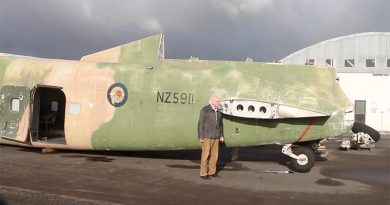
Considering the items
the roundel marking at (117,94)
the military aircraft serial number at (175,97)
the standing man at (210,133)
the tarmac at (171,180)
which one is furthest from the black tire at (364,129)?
the roundel marking at (117,94)

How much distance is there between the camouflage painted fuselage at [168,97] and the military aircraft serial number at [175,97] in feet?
0.08

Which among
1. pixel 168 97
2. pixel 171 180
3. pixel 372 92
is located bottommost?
pixel 171 180

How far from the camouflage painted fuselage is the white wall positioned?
19.0 m

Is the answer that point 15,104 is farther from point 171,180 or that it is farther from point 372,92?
point 372,92

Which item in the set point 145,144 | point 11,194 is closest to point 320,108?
point 145,144

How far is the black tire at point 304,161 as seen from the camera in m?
10.2

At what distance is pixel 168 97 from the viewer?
10609 mm

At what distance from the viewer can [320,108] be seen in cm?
999

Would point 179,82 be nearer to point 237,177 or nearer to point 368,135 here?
point 237,177

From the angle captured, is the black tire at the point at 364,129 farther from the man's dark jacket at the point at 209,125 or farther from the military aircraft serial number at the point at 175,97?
the man's dark jacket at the point at 209,125

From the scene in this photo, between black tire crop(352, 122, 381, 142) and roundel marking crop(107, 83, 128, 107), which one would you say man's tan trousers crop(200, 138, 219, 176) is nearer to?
roundel marking crop(107, 83, 128, 107)

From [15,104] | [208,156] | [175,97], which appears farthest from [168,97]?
[15,104]

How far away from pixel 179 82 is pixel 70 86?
9.69ft

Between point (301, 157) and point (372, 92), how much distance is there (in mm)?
20391
